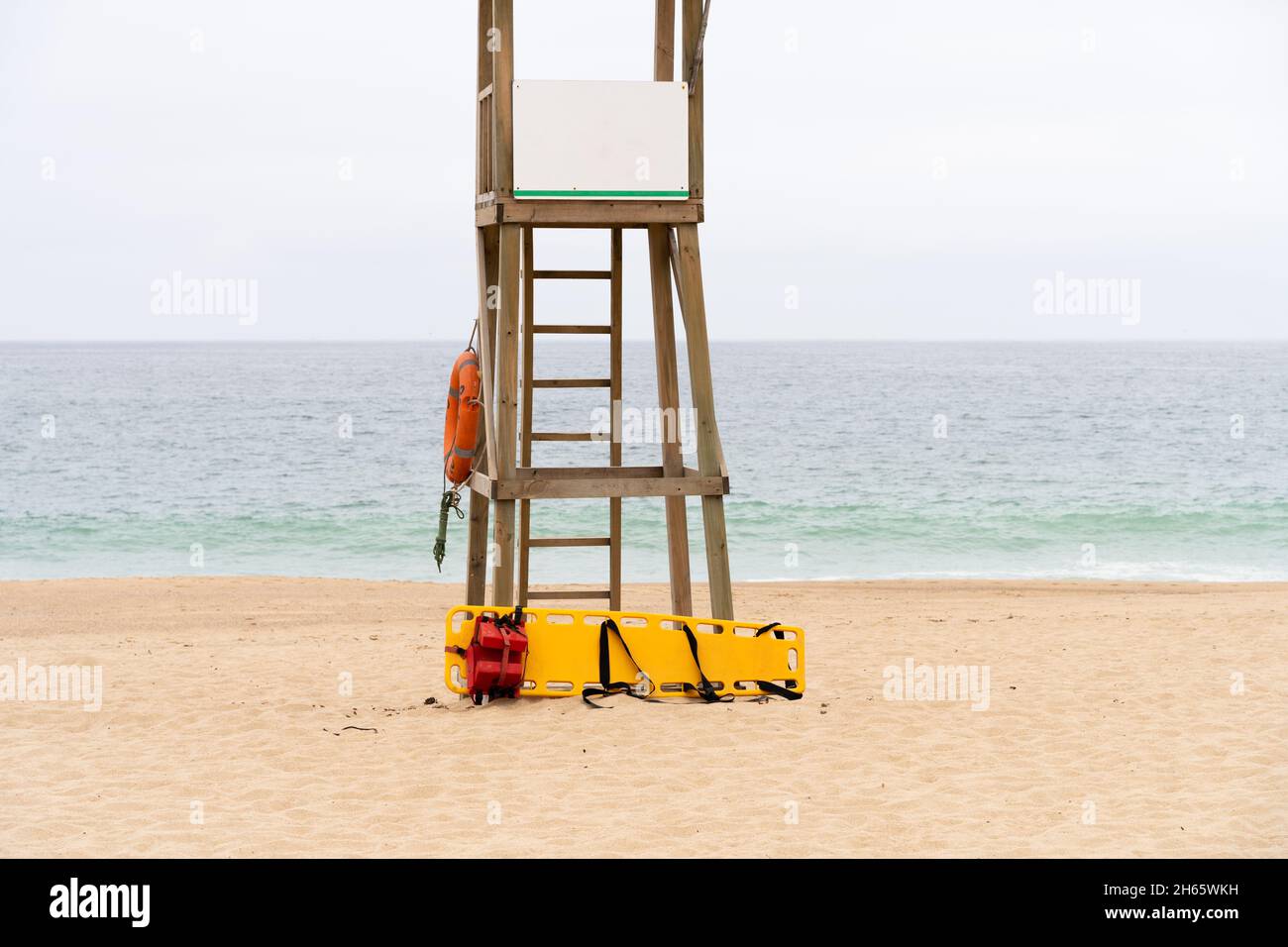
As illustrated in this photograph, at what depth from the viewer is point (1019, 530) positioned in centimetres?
2211

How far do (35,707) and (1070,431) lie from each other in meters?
35.7

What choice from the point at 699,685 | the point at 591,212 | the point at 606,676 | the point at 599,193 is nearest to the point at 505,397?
the point at 591,212

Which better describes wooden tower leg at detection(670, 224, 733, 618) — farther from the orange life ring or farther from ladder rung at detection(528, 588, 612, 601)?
the orange life ring

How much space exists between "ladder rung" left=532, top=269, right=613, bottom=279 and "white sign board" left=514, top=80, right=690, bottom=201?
0.54 m

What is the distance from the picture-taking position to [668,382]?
7691mm

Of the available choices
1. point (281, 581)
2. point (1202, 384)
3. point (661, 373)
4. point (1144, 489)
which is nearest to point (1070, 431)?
point (1144, 489)

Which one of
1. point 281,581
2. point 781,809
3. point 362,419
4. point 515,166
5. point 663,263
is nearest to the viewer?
point 781,809

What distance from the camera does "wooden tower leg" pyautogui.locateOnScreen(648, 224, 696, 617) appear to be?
7.65 metres

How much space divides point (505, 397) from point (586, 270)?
92 centimetres

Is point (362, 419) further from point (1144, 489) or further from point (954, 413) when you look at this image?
point (1144, 489)

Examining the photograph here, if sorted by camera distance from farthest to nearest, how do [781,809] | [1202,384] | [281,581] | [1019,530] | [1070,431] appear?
[1202,384], [1070,431], [1019,530], [281,581], [781,809]

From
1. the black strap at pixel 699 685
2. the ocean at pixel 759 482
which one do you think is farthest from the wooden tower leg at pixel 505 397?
the ocean at pixel 759 482

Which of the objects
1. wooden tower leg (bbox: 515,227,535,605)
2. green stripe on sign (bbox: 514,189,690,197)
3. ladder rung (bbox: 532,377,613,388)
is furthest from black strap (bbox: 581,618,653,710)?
green stripe on sign (bbox: 514,189,690,197)

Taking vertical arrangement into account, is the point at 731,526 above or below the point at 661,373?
below
